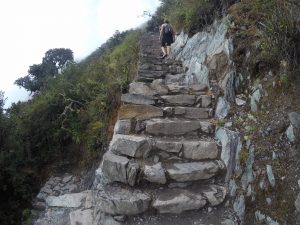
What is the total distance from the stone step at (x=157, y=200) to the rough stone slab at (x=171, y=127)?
1.18 metres

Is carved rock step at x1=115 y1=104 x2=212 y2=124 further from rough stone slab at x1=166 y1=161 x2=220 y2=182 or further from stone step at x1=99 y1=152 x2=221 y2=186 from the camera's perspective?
rough stone slab at x1=166 y1=161 x2=220 y2=182

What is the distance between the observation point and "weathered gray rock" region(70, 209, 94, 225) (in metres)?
4.35

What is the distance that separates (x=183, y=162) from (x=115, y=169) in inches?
40.2

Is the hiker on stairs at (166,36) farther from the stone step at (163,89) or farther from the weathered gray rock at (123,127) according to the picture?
the weathered gray rock at (123,127)

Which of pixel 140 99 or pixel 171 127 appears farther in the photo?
pixel 140 99

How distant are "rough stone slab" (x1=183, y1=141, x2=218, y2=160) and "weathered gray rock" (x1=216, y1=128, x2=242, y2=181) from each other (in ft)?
0.49

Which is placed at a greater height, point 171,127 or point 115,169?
point 171,127

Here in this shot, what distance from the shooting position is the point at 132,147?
470cm

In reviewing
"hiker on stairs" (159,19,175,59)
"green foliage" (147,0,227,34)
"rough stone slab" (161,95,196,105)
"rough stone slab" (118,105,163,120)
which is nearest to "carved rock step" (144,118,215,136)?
"rough stone slab" (118,105,163,120)

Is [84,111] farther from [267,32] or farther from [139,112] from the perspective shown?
[267,32]

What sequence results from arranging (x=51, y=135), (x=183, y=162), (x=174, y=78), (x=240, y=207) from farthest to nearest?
(x=174, y=78)
(x=51, y=135)
(x=183, y=162)
(x=240, y=207)

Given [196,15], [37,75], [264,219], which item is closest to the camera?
[264,219]

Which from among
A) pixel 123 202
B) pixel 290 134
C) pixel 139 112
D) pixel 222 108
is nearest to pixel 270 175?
pixel 290 134

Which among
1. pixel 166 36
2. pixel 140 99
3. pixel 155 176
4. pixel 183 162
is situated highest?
pixel 166 36
